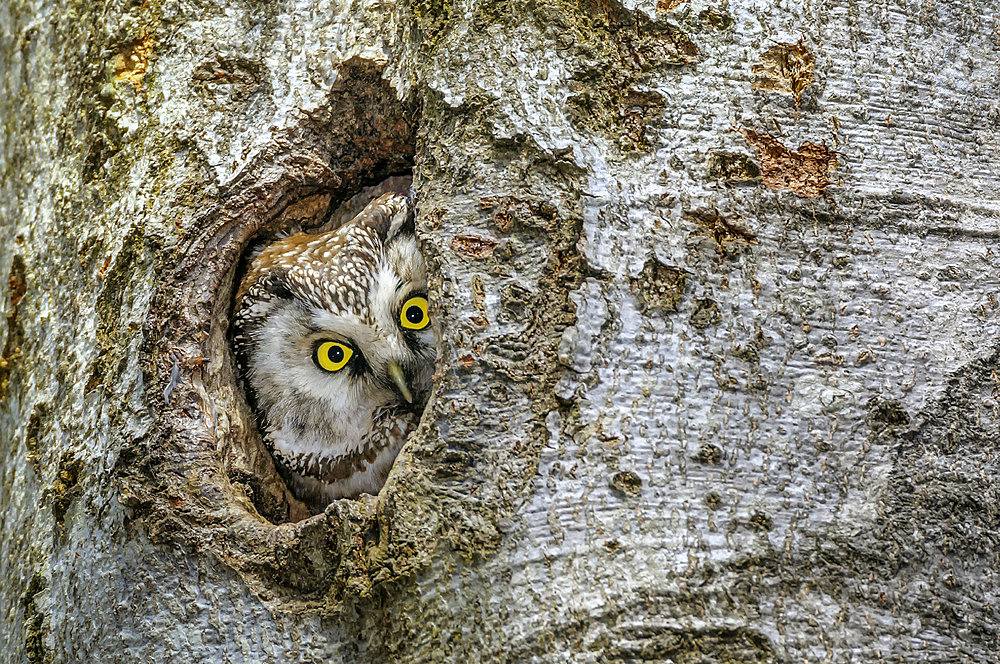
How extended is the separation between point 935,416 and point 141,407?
3.88ft

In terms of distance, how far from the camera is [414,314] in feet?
6.27

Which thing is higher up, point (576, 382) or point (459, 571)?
point (576, 382)

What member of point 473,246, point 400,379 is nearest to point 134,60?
point 473,246

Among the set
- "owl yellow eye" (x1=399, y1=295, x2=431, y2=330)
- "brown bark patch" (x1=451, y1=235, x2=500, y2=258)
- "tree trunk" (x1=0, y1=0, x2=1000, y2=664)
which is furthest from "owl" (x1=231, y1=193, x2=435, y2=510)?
"brown bark patch" (x1=451, y1=235, x2=500, y2=258)

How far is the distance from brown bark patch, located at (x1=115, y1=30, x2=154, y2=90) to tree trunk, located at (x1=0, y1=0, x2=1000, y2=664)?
0.02 metres

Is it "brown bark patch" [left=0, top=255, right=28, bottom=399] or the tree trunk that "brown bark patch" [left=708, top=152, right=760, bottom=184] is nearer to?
the tree trunk

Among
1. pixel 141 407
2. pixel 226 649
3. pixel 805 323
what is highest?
pixel 805 323

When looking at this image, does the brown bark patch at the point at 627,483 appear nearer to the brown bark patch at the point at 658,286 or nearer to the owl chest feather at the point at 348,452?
the brown bark patch at the point at 658,286

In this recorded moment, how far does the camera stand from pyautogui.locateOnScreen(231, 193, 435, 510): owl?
187 cm

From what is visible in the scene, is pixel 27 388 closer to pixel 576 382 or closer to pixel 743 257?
pixel 576 382

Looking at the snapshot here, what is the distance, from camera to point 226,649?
3.82ft

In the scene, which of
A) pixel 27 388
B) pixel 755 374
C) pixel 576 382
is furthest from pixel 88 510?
pixel 755 374

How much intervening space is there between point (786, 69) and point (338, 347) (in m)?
1.26

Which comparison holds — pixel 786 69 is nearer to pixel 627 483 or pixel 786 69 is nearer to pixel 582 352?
pixel 582 352
